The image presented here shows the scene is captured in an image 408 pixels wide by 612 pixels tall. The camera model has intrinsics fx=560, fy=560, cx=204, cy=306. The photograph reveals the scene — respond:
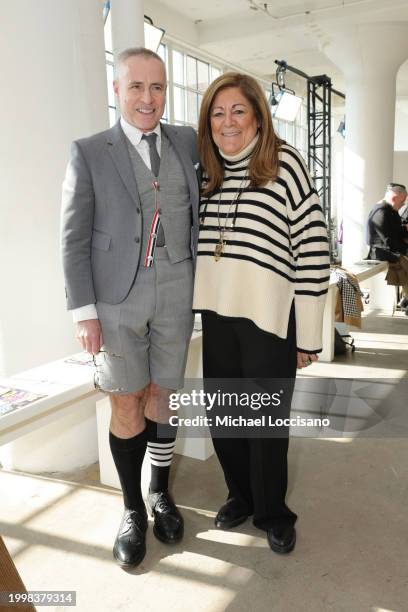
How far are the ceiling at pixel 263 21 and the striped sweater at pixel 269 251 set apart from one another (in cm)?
634

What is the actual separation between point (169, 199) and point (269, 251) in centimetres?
40

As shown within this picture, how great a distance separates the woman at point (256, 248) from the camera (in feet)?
6.46

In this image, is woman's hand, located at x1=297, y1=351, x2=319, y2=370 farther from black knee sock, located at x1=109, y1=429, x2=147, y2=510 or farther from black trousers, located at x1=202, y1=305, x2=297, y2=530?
black knee sock, located at x1=109, y1=429, x2=147, y2=510

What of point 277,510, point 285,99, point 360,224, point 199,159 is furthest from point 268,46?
point 277,510

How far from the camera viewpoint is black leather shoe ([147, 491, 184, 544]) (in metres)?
2.33

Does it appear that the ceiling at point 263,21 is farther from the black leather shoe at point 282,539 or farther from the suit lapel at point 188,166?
the black leather shoe at point 282,539

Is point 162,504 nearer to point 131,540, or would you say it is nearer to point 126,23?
point 131,540

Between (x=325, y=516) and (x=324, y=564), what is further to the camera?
(x=325, y=516)

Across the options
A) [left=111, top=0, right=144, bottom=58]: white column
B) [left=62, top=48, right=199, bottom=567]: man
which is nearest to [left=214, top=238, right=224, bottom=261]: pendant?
[left=62, top=48, right=199, bottom=567]: man

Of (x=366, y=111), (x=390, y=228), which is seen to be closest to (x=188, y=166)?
(x=390, y=228)

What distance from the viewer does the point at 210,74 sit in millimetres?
10688

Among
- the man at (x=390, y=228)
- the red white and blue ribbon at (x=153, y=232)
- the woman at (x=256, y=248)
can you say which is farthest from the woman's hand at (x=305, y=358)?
the man at (x=390, y=228)

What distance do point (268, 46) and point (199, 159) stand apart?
8432 mm

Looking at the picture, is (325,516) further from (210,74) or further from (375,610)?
(210,74)
